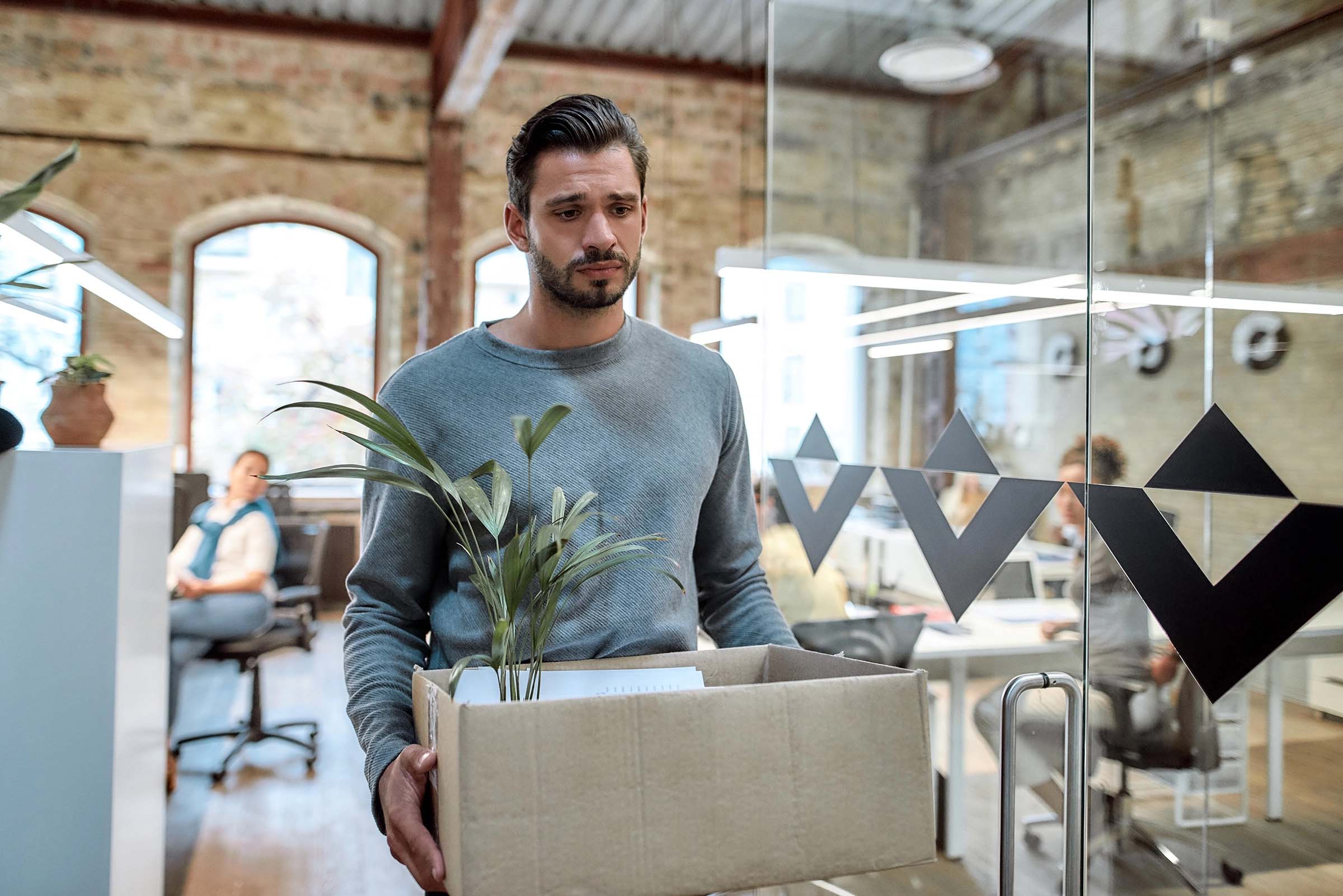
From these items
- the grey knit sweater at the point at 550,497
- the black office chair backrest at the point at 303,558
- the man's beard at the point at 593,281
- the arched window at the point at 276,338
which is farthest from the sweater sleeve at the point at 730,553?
the arched window at the point at 276,338

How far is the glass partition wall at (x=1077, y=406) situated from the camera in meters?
1.32

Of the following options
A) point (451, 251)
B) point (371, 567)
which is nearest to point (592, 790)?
point (371, 567)

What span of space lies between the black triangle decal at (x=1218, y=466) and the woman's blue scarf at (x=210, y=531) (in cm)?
423

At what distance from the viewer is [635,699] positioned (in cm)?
88

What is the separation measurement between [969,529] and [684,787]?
129 cm

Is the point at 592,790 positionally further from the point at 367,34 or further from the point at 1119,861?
the point at 367,34

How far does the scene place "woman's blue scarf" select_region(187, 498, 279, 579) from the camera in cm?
475

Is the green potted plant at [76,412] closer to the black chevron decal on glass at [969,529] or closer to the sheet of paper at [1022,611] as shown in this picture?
the black chevron decal on glass at [969,529]

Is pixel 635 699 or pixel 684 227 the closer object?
pixel 635 699

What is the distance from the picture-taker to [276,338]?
8766 millimetres

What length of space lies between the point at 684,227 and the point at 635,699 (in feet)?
29.0

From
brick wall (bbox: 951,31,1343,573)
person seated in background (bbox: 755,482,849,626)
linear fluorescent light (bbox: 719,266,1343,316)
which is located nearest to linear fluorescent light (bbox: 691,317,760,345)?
linear fluorescent light (bbox: 719,266,1343,316)

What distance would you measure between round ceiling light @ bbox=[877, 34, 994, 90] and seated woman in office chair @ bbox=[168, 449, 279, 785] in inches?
125

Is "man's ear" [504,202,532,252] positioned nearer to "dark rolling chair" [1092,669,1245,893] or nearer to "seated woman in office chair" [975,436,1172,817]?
"seated woman in office chair" [975,436,1172,817]
